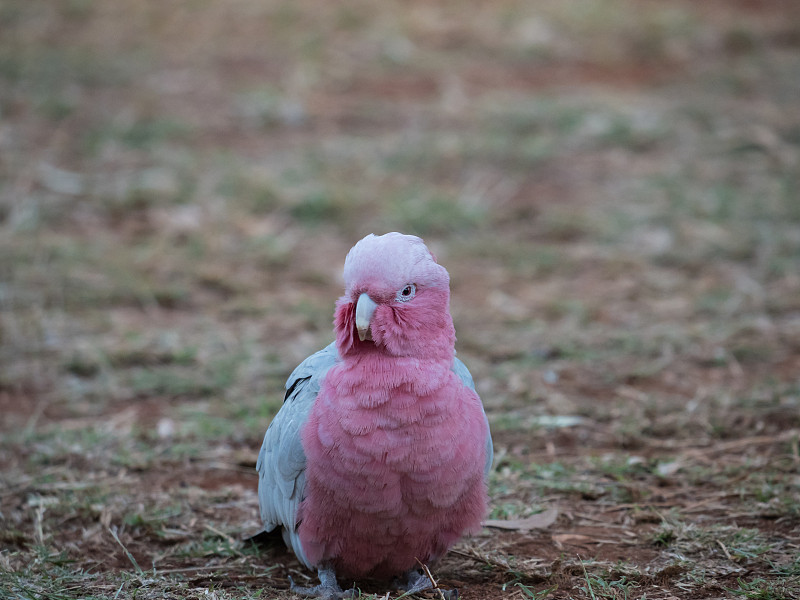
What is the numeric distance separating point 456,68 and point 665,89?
213 cm

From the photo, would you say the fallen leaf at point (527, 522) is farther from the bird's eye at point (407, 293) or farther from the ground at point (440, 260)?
the bird's eye at point (407, 293)

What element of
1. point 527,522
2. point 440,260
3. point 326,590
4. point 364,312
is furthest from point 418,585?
point 440,260

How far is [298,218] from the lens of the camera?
21.4 ft

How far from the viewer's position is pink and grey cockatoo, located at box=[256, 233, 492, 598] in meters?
2.56

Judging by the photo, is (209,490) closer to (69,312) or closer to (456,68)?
(69,312)

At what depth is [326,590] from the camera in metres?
2.80

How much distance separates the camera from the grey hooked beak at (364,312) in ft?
8.41

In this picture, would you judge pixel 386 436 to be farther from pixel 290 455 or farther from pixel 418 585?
pixel 418 585

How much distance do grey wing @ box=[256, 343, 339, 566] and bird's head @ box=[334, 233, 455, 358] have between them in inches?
7.9

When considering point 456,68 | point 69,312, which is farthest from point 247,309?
point 456,68

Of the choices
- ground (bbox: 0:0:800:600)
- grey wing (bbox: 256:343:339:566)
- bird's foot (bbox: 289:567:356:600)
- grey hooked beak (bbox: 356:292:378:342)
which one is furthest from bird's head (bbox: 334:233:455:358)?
ground (bbox: 0:0:800:600)

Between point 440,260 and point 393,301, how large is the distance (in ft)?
11.0

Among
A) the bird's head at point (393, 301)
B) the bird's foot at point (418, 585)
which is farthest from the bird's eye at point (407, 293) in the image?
the bird's foot at point (418, 585)

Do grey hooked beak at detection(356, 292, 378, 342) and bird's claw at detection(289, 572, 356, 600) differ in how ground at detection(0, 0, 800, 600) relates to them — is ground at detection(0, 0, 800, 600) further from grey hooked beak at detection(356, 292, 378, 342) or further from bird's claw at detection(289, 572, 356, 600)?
grey hooked beak at detection(356, 292, 378, 342)
